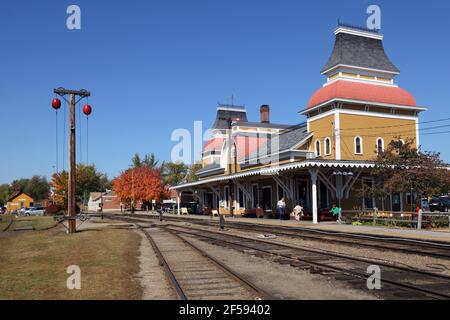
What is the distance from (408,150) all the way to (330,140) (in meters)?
9.07

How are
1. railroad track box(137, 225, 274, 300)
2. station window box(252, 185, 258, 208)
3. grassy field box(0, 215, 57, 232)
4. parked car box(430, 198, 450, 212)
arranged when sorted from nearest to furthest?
railroad track box(137, 225, 274, 300) → grassy field box(0, 215, 57, 232) → parked car box(430, 198, 450, 212) → station window box(252, 185, 258, 208)

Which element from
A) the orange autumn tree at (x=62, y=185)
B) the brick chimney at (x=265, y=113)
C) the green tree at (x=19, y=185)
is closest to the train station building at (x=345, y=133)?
the brick chimney at (x=265, y=113)

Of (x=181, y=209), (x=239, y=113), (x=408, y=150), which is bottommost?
(x=181, y=209)

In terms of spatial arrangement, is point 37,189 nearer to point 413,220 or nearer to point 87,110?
point 87,110

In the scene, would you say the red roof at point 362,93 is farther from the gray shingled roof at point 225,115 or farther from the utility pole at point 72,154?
the gray shingled roof at point 225,115

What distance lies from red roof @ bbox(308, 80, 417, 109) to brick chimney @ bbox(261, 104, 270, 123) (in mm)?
23472

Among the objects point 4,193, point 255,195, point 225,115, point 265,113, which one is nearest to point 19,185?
point 4,193

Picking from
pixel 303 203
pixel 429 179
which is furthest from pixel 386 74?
pixel 429 179

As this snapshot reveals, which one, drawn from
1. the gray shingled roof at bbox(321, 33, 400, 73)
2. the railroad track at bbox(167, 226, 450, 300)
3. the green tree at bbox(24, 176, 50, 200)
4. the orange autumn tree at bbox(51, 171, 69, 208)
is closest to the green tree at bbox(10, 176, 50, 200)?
the green tree at bbox(24, 176, 50, 200)

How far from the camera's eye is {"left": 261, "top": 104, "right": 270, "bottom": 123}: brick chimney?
61.2 meters

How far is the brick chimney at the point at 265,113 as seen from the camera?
61.2 m

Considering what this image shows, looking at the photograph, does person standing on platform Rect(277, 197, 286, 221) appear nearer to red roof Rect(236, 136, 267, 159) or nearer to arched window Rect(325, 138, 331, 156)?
arched window Rect(325, 138, 331, 156)
